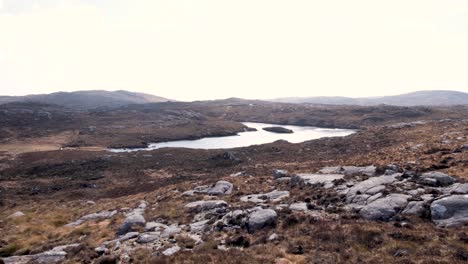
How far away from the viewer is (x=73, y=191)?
48062 mm

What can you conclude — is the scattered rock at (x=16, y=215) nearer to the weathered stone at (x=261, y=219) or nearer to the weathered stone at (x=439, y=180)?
the weathered stone at (x=261, y=219)

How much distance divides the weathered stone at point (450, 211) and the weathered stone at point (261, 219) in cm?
893

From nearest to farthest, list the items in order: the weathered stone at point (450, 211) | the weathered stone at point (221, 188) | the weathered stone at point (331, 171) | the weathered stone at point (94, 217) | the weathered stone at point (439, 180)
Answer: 1. the weathered stone at point (450, 211)
2. the weathered stone at point (439, 180)
3. the weathered stone at point (94, 217)
4. the weathered stone at point (221, 188)
5. the weathered stone at point (331, 171)

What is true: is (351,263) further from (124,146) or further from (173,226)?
(124,146)

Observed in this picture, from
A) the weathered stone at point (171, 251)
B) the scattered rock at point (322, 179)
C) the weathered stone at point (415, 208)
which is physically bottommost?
the weathered stone at point (171, 251)

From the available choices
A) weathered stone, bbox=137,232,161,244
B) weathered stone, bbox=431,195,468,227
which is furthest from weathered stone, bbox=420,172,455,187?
weathered stone, bbox=137,232,161,244

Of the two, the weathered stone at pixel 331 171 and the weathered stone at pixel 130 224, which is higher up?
the weathered stone at pixel 331 171

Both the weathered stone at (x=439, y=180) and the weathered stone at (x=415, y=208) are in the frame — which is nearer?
the weathered stone at (x=415, y=208)

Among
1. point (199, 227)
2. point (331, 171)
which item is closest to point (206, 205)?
point (199, 227)

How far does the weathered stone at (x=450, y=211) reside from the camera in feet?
58.2

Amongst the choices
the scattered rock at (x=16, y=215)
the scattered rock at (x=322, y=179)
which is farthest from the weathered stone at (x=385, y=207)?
the scattered rock at (x=16, y=215)

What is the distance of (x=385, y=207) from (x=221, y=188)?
53.9ft

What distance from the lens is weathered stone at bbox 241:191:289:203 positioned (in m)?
27.6

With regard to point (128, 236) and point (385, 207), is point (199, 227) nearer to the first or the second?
point (128, 236)
